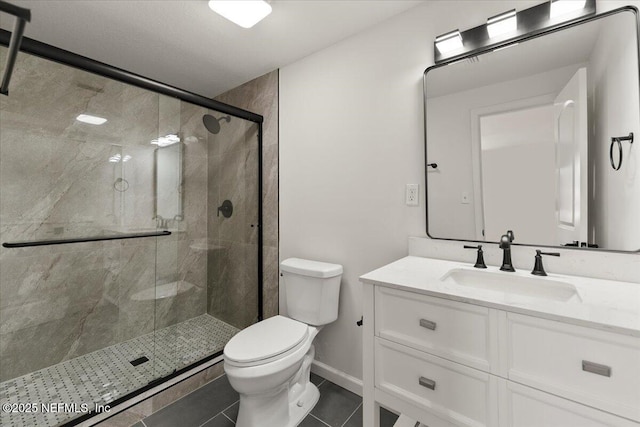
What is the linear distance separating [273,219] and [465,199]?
141 cm

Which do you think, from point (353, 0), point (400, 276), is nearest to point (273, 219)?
point (400, 276)

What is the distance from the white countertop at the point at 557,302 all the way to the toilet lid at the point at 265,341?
613mm

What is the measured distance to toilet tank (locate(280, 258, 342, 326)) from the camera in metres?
1.74

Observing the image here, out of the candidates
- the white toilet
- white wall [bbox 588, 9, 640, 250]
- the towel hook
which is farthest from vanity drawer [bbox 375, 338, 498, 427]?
the towel hook

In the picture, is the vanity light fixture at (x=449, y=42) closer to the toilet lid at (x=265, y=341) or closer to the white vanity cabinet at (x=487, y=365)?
the white vanity cabinet at (x=487, y=365)

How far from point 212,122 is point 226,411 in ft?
6.53

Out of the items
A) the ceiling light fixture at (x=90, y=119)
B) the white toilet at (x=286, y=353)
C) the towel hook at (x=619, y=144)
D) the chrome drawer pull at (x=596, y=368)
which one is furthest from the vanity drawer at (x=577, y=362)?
the ceiling light fixture at (x=90, y=119)

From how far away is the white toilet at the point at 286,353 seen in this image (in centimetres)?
129

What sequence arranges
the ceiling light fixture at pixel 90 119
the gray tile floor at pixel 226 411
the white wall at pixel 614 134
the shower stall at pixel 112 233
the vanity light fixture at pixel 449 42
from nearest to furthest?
the white wall at pixel 614 134 → the vanity light fixture at pixel 449 42 → the gray tile floor at pixel 226 411 → the shower stall at pixel 112 233 → the ceiling light fixture at pixel 90 119

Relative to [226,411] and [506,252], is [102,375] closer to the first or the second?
[226,411]

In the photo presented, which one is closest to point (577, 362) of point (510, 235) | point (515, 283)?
point (515, 283)

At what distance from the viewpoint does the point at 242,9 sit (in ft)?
4.85

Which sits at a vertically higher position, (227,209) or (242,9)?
(242,9)

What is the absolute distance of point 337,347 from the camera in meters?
1.88
